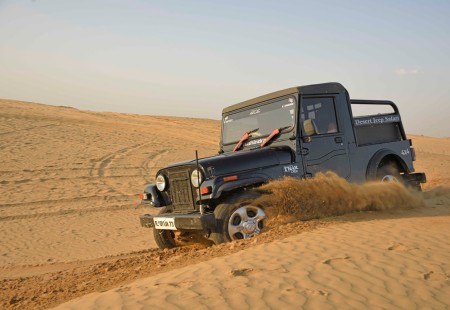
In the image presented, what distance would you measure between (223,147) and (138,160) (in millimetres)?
12270

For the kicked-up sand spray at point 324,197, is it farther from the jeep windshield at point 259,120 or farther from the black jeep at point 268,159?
the jeep windshield at point 259,120

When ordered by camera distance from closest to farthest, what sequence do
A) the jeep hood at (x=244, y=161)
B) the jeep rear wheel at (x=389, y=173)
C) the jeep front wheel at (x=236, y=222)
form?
the jeep front wheel at (x=236, y=222), the jeep hood at (x=244, y=161), the jeep rear wheel at (x=389, y=173)

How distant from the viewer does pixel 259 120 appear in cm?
729

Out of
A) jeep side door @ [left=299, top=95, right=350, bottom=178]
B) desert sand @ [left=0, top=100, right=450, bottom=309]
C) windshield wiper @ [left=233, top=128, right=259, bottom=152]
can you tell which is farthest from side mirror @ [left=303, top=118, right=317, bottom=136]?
desert sand @ [left=0, top=100, right=450, bottom=309]

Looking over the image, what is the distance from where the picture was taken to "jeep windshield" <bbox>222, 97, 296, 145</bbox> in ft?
22.7

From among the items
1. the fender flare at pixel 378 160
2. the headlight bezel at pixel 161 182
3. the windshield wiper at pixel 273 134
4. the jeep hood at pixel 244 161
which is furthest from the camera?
the fender flare at pixel 378 160

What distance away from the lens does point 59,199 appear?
526 inches

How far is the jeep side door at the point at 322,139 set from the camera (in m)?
6.80

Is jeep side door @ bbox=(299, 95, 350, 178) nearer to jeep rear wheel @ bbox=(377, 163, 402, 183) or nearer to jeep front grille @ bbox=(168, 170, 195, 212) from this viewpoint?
jeep rear wheel @ bbox=(377, 163, 402, 183)

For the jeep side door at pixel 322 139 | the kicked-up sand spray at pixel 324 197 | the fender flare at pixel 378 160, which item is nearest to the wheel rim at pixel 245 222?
the kicked-up sand spray at pixel 324 197

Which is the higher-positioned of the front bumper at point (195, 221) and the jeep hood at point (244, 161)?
the jeep hood at point (244, 161)

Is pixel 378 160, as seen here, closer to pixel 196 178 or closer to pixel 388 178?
pixel 388 178

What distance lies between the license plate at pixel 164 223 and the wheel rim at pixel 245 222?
785 millimetres

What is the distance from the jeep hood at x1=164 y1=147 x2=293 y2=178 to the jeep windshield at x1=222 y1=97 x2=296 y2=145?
1.69ft
